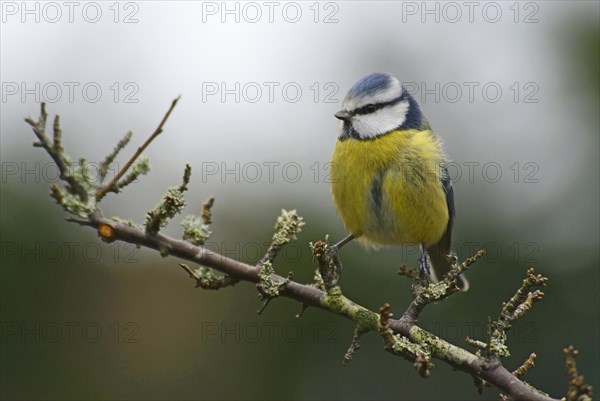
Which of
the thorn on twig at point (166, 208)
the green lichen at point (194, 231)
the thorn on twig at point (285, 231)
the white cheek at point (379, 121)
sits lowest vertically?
the thorn on twig at point (285, 231)

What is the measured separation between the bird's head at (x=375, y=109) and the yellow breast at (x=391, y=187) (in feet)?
0.22

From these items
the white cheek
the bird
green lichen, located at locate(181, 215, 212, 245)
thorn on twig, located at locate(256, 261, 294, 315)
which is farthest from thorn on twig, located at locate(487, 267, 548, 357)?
the white cheek

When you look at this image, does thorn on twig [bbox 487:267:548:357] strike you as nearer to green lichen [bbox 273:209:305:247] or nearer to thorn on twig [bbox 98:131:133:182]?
green lichen [bbox 273:209:305:247]

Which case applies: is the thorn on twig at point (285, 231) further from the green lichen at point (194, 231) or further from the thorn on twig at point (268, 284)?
the green lichen at point (194, 231)

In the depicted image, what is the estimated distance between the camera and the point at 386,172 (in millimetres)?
3930

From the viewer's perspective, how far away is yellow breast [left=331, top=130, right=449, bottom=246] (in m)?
3.93

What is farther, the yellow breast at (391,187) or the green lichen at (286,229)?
the yellow breast at (391,187)

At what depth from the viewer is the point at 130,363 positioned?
5.68 m

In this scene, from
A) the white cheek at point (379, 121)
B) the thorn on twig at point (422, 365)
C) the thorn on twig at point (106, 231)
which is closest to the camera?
the thorn on twig at point (106, 231)

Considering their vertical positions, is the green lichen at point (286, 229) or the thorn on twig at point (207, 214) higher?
the thorn on twig at point (207, 214)

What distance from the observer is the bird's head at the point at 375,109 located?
13.1ft

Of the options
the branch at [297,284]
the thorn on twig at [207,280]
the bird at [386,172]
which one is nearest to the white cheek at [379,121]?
the bird at [386,172]

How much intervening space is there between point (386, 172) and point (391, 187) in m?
0.09

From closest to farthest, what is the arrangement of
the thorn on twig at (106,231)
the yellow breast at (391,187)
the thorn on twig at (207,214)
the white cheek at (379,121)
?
1. the thorn on twig at (106,231)
2. the thorn on twig at (207,214)
3. the yellow breast at (391,187)
4. the white cheek at (379,121)
